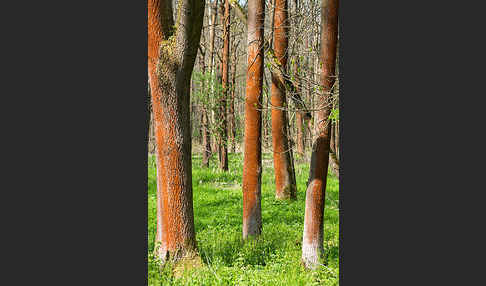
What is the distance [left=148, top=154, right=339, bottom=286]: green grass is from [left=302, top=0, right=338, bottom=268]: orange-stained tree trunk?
0.28 meters

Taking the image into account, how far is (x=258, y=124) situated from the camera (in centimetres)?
615

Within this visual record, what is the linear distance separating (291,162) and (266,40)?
397 cm

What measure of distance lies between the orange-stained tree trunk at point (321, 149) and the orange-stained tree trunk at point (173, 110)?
1.38 m

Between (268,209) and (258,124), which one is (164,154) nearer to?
(258,124)

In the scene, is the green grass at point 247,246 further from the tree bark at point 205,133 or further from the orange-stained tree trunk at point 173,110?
the tree bark at point 205,133

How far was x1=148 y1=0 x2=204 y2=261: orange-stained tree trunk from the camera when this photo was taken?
15.3 ft

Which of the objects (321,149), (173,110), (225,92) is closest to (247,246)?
(321,149)

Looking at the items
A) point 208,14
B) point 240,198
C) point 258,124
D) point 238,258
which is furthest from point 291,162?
point 208,14

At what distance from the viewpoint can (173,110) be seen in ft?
15.6

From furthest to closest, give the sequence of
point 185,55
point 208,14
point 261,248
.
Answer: point 208,14 < point 261,248 < point 185,55

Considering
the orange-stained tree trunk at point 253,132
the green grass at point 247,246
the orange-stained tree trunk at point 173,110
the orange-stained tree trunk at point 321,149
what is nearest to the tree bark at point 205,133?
the green grass at point 247,246

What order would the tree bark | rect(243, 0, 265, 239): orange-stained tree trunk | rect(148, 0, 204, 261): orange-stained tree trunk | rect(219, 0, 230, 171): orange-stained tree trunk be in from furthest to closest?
rect(219, 0, 230, 171): orange-stained tree trunk < the tree bark < rect(243, 0, 265, 239): orange-stained tree trunk < rect(148, 0, 204, 261): orange-stained tree trunk

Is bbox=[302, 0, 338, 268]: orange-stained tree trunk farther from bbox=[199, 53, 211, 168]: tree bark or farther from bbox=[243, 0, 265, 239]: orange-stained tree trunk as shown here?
bbox=[199, 53, 211, 168]: tree bark

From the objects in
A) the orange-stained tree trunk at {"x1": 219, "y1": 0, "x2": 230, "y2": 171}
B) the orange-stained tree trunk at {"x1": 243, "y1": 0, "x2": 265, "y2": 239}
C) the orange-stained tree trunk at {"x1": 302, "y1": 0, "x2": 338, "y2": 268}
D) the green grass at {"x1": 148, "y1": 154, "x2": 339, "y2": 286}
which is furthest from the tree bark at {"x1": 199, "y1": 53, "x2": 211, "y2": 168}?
the orange-stained tree trunk at {"x1": 302, "y1": 0, "x2": 338, "y2": 268}
